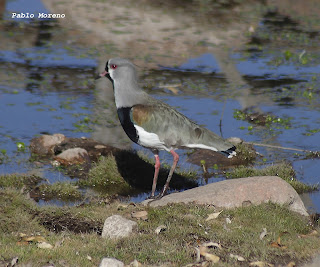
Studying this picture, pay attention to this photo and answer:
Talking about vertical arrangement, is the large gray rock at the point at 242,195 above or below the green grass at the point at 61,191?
above

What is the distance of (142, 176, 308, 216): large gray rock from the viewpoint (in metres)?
8.32

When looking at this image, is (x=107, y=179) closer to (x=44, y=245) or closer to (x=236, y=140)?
(x=236, y=140)

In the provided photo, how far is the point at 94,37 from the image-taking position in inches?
750

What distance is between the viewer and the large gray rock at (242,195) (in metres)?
8.32

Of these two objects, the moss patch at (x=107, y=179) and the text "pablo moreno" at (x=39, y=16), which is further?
the text "pablo moreno" at (x=39, y=16)

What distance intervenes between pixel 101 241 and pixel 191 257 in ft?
3.14

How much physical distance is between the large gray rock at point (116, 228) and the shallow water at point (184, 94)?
2192 millimetres

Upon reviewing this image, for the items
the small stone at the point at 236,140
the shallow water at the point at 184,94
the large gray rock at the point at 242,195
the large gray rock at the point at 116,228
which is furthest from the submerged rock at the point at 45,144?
the large gray rock at the point at 116,228

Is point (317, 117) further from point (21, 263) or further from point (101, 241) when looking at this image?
point (21, 263)

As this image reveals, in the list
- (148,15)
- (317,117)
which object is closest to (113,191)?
(317,117)

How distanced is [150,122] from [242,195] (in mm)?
1409

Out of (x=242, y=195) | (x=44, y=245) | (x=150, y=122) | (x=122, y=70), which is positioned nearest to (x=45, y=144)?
(x=122, y=70)

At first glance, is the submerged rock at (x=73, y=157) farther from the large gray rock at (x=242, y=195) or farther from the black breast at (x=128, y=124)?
the large gray rock at (x=242, y=195)

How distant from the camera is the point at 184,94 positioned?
14.3 meters
